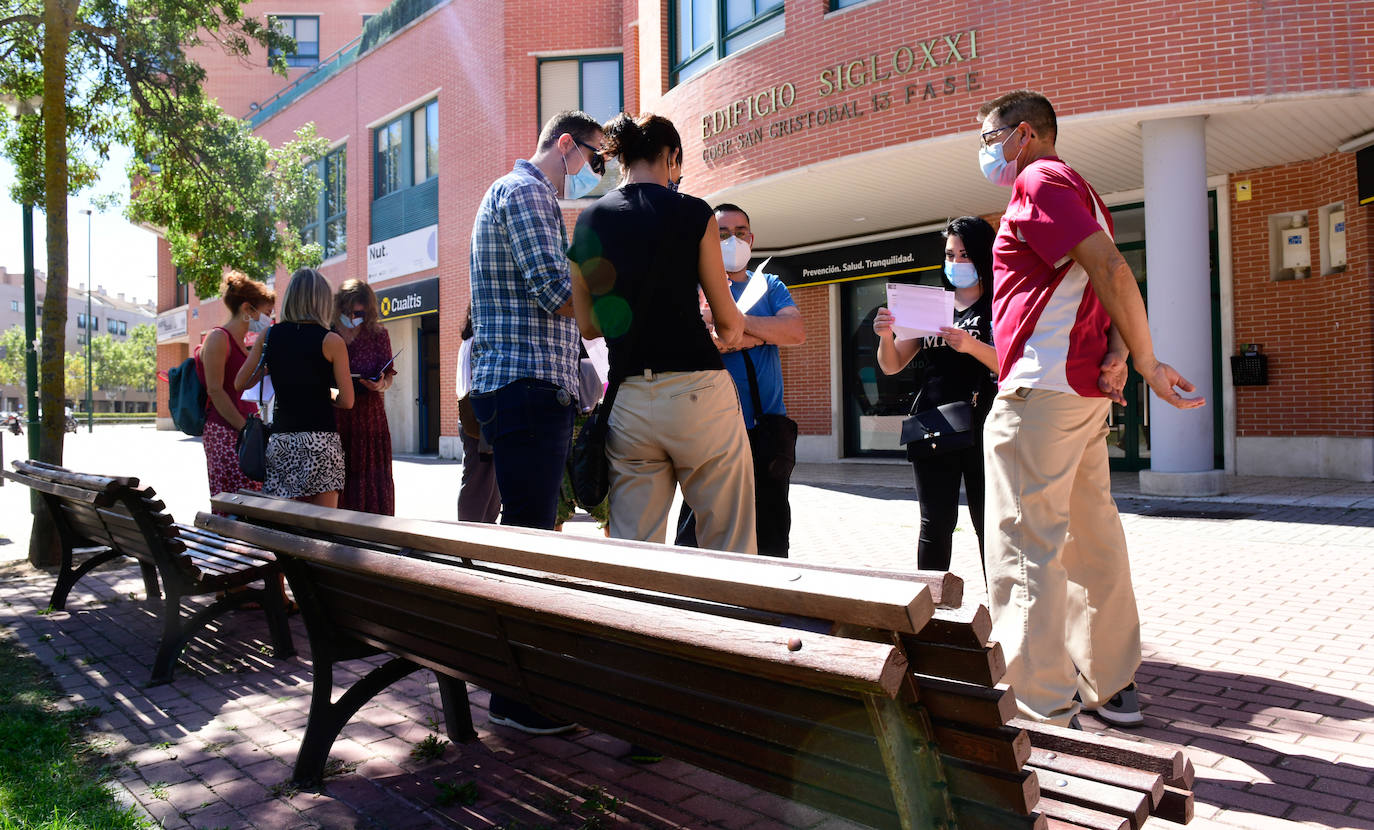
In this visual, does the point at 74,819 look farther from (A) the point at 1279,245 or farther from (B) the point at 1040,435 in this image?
(A) the point at 1279,245

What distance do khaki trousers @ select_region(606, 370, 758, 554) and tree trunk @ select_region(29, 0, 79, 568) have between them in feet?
19.7

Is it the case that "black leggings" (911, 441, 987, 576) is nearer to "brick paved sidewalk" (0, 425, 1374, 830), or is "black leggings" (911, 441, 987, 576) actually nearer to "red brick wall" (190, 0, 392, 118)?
"brick paved sidewalk" (0, 425, 1374, 830)

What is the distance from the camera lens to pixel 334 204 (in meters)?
25.3

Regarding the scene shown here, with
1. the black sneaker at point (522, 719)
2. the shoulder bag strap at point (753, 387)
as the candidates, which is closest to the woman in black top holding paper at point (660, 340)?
the black sneaker at point (522, 719)

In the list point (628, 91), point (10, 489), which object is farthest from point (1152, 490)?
point (10, 489)

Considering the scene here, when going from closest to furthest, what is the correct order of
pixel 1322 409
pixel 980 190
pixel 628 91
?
pixel 1322 409 < pixel 980 190 < pixel 628 91

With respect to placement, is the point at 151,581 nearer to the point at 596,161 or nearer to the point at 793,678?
the point at 596,161

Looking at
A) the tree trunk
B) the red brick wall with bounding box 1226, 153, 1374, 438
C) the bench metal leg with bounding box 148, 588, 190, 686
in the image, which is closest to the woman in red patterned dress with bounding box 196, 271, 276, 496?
the bench metal leg with bounding box 148, 588, 190, 686

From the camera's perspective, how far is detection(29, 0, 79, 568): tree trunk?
7.16 m

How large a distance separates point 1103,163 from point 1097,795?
1150cm

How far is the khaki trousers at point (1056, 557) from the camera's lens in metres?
2.99

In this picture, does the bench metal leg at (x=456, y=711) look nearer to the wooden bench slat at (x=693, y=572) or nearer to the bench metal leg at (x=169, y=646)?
the wooden bench slat at (x=693, y=572)

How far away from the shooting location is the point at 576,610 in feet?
6.19

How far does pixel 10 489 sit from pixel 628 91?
1239cm
